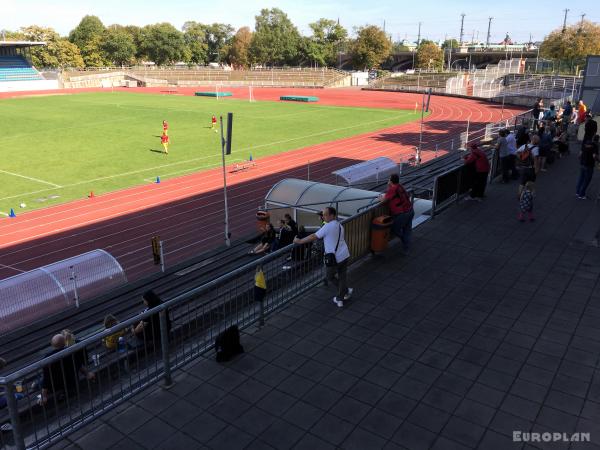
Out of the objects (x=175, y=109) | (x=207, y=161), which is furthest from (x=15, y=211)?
(x=175, y=109)

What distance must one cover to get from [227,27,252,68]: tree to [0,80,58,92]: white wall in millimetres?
50608

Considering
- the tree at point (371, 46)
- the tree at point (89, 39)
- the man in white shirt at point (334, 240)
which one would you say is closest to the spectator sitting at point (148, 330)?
the man in white shirt at point (334, 240)

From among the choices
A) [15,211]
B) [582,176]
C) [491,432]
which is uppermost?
[582,176]

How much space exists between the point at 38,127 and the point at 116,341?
42.9 metres

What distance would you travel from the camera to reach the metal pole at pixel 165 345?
5.76 m

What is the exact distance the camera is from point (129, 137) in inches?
1474

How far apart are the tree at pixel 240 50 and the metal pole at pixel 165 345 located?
5062 inches

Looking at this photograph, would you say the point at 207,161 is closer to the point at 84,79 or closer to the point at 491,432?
the point at 491,432

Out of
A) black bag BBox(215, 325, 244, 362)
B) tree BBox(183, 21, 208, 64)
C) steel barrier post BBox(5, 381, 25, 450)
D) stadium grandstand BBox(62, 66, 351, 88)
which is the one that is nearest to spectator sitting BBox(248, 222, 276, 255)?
black bag BBox(215, 325, 244, 362)

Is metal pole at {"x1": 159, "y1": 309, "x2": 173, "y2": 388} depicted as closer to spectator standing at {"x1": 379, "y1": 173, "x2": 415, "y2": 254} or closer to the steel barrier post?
the steel barrier post

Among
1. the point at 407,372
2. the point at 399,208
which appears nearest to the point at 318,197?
the point at 399,208

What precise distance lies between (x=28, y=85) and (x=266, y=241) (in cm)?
9027

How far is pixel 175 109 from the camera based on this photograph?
2199 inches

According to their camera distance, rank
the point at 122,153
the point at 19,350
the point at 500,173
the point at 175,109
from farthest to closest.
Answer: the point at 175,109 < the point at 122,153 < the point at 500,173 < the point at 19,350
